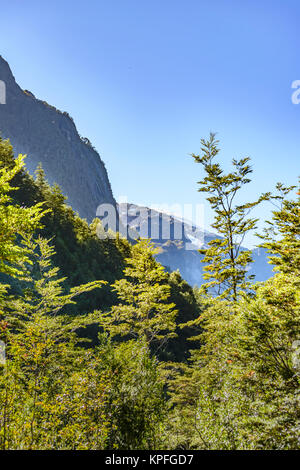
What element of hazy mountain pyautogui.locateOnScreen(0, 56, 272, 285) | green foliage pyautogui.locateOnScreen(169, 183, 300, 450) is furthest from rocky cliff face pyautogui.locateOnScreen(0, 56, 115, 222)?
green foliage pyautogui.locateOnScreen(169, 183, 300, 450)

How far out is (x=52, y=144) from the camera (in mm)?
127688

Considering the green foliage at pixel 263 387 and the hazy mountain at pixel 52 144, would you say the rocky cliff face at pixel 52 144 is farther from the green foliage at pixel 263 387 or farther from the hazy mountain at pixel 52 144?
the green foliage at pixel 263 387

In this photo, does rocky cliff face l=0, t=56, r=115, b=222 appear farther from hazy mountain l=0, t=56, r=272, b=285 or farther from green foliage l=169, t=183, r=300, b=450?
green foliage l=169, t=183, r=300, b=450

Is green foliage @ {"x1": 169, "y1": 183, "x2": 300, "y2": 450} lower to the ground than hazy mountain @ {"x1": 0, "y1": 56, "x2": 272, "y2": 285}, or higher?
lower

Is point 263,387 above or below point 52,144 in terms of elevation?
below

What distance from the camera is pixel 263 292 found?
24.1ft

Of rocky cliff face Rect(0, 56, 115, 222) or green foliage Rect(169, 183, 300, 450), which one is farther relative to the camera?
rocky cliff face Rect(0, 56, 115, 222)

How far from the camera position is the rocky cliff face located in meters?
118

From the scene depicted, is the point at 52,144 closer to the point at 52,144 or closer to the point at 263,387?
the point at 52,144

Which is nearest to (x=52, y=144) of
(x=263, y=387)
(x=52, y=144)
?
(x=52, y=144)

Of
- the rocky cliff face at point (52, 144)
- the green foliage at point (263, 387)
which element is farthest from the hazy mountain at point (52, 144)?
the green foliage at point (263, 387)

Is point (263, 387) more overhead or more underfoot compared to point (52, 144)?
more underfoot

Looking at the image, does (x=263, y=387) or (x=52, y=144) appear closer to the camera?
(x=263, y=387)
